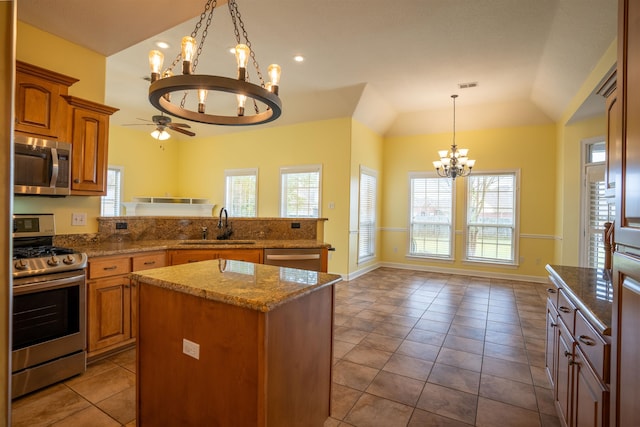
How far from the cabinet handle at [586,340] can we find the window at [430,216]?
211 inches

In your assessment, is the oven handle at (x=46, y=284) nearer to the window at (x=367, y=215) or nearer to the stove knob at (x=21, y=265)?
the stove knob at (x=21, y=265)

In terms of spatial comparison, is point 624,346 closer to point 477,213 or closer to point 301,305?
point 301,305

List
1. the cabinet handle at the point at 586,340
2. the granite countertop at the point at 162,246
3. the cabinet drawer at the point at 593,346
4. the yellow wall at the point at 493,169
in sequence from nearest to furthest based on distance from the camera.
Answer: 1. the cabinet drawer at the point at 593,346
2. the cabinet handle at the point at 586,340
3. the granite countertop at the point at 162,246
4. the yellow wall at the point at 493,169

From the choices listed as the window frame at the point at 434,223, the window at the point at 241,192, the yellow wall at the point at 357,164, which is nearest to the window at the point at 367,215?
the yellow wall at the point at 357,164

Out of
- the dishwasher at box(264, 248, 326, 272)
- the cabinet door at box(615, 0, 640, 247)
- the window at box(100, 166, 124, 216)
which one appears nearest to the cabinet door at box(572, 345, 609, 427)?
the cabinet door at box(615, 0, 640, 247)

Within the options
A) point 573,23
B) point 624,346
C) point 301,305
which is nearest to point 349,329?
point 301,305

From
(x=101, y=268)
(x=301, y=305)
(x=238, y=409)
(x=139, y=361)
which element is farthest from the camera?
(x=101, y=268)

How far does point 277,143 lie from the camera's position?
6664mm

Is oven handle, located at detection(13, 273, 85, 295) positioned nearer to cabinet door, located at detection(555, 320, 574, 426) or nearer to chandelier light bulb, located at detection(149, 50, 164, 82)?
chandelier light bulb, located at detection(149, 50, 164, 82)

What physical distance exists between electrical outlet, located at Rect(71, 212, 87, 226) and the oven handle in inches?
35.7

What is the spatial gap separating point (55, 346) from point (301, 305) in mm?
2034

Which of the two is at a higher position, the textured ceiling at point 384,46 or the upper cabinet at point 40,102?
the textured ceiling at point 384,46

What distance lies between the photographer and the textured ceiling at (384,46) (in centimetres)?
284

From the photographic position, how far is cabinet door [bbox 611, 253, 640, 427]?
84 centimetres
